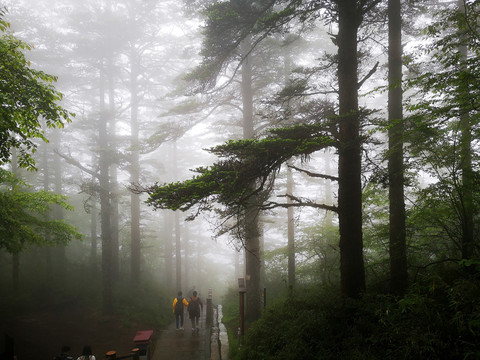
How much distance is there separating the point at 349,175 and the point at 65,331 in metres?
15.9

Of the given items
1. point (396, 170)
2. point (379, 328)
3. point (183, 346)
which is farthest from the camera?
point (183, 346)

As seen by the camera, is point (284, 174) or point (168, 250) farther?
point (168, 250)

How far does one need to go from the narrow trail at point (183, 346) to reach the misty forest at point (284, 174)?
1154mm

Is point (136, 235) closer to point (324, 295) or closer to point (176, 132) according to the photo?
point (176, 132)

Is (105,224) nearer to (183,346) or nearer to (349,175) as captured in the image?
(183,346)

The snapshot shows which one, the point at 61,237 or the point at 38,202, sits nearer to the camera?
the point at 38,202

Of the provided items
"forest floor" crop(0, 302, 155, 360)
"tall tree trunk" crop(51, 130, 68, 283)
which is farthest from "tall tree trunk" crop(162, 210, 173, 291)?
"forest floor" crop(0, 302, 155, 360)

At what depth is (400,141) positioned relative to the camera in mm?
6094

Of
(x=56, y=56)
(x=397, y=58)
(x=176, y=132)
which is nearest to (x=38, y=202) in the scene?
(x=176, y=132)

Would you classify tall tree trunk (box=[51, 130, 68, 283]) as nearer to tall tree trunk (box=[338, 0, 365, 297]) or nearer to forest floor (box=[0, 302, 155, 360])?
forest floor (box=[0, 302, 155, 360])

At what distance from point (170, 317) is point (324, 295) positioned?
12633mm

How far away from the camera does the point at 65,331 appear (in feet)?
43.5

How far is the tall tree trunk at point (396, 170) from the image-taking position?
660 cm

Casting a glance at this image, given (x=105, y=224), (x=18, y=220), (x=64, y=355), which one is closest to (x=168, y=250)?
(x=105, y=224)
